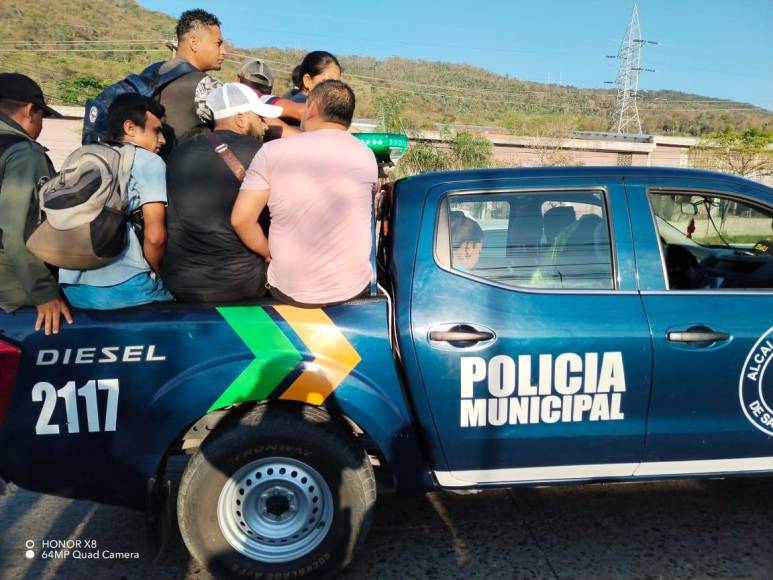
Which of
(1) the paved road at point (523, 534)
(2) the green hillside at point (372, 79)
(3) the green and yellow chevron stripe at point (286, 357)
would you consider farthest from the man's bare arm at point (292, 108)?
(2) the green hillside at point (372, 79)

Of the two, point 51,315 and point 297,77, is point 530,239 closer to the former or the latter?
point 51,315

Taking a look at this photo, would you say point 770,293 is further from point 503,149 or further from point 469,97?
point 469,97

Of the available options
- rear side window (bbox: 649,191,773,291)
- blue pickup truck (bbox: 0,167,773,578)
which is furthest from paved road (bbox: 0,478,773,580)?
rear side window (bbox: 649,191,773,291)

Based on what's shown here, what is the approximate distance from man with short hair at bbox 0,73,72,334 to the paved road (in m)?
1.30

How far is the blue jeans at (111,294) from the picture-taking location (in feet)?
8.70

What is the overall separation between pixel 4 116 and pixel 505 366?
9.02 ft

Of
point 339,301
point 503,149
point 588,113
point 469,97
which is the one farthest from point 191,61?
point 588,113

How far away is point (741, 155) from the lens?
30812 mm

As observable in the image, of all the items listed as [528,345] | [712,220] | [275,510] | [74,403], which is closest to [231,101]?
[74,403]

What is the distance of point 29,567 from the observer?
9.64ft

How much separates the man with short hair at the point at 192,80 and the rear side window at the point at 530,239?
4.92 ft

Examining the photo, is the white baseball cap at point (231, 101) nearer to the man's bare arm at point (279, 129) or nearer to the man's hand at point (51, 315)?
the man's bare arm at point (279, 129)

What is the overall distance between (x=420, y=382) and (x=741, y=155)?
111ft

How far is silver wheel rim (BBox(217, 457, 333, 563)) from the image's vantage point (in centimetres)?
265
